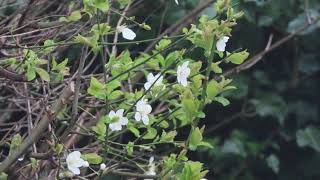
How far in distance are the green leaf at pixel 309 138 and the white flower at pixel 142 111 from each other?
5.52 ft

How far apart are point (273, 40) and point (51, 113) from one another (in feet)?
6.54

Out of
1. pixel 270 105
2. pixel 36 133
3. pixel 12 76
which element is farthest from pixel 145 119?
pixel 270 105

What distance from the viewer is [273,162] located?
123 inches

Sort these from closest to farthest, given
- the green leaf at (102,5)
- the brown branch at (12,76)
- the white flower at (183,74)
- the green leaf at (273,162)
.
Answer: the green leaf at (102,5) → the white flower at (183,74) → the brown branch at (12,76) → the green leaf at (273,162)

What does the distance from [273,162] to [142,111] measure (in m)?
1.67

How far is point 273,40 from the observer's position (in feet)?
10.9

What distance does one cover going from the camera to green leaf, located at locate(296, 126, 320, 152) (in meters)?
3.12

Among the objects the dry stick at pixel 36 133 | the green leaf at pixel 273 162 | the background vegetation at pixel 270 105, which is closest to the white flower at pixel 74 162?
the dry stick at pixel 36 133

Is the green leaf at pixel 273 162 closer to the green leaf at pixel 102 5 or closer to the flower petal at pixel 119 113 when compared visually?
the flower petal at pixel 119 113

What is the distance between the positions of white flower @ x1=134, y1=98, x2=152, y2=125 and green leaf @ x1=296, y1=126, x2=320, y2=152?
66.2 inches

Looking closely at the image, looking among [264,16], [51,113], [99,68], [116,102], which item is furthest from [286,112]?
[51,113]

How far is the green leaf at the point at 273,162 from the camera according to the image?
3.11 metres

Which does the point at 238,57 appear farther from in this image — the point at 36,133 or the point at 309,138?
the point at 309,138

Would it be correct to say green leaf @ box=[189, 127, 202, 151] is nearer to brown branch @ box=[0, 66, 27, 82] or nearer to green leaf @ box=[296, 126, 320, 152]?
brown branch @ box=[0, 66, 27, 82]
